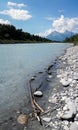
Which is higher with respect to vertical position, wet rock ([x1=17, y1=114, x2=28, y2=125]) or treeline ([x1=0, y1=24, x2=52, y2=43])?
treeline ([x1=0, y1=24, x2=52, y2=43])

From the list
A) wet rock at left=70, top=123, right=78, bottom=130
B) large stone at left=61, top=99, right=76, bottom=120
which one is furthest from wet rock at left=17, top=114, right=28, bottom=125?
wet rock at left=70, top=123, right=78, bottom=130

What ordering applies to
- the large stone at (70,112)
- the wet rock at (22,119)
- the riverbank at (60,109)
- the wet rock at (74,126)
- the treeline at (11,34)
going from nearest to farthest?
the wet rock at (74,126) → the riverbank at (60,109) → the large stone at (70,112) → the wet rock at (22,119) → the treeline at (11,34)

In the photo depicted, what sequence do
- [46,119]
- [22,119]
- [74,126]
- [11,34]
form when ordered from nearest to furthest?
[74,126], [46,119], [22,119], [11,34]

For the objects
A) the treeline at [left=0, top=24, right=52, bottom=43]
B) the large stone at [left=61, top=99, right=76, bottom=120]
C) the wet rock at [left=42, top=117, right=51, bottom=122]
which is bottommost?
the wet rock at [left=42, top=117, right=51, bottom=122]

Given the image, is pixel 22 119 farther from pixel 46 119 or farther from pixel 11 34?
pixel 11 34

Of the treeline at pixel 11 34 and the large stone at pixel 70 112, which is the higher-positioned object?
the treeline at pixel 11 34

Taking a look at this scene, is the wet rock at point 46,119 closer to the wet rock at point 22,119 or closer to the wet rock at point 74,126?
the wet rock at point 22,119

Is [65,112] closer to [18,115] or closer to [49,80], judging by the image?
[18,115]

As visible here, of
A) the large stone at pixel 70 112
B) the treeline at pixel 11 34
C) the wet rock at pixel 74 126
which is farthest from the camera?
the treeline at pixel 11 34

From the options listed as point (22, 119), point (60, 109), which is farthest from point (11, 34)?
point (22, 119)

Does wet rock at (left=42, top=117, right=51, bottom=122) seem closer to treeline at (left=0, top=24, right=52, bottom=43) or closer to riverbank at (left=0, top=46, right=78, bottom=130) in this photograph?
riverbank at (left=0, top=46, right=78, bottom=130)

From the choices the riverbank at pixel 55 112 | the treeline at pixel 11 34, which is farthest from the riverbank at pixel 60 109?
the treeline at pixel 11 34

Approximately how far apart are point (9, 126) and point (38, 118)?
5.18ft

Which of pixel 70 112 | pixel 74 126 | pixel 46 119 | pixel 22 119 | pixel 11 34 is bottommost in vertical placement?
pixel 22 119
